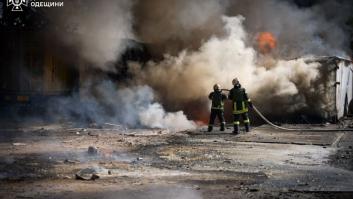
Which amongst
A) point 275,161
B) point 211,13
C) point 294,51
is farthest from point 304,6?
point 275,161

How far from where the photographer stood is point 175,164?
7.80 m

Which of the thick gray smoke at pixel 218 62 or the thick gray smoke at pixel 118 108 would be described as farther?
the thick gray smoke at pixel 218 62

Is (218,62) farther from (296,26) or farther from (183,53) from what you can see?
(296,26)

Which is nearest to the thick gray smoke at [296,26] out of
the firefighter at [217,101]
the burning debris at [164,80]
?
the burning debris at [164,80]

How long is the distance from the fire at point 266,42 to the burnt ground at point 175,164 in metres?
6.12

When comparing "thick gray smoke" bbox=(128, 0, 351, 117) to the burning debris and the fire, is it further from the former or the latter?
the fire

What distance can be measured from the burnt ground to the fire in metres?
6.12


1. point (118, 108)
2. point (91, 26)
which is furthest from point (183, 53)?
point (91, 26)

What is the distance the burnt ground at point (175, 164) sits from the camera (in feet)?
18.9

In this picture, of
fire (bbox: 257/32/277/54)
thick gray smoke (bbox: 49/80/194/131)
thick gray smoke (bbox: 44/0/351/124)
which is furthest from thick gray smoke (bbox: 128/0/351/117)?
thick gray smoke (bbox: 49/80/194/131)

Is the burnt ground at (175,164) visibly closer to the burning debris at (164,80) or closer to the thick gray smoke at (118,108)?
the burning debris at (164,80)

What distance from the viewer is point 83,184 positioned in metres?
6.12

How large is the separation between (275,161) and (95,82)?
391 inches

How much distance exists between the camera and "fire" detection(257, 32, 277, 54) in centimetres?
1773
